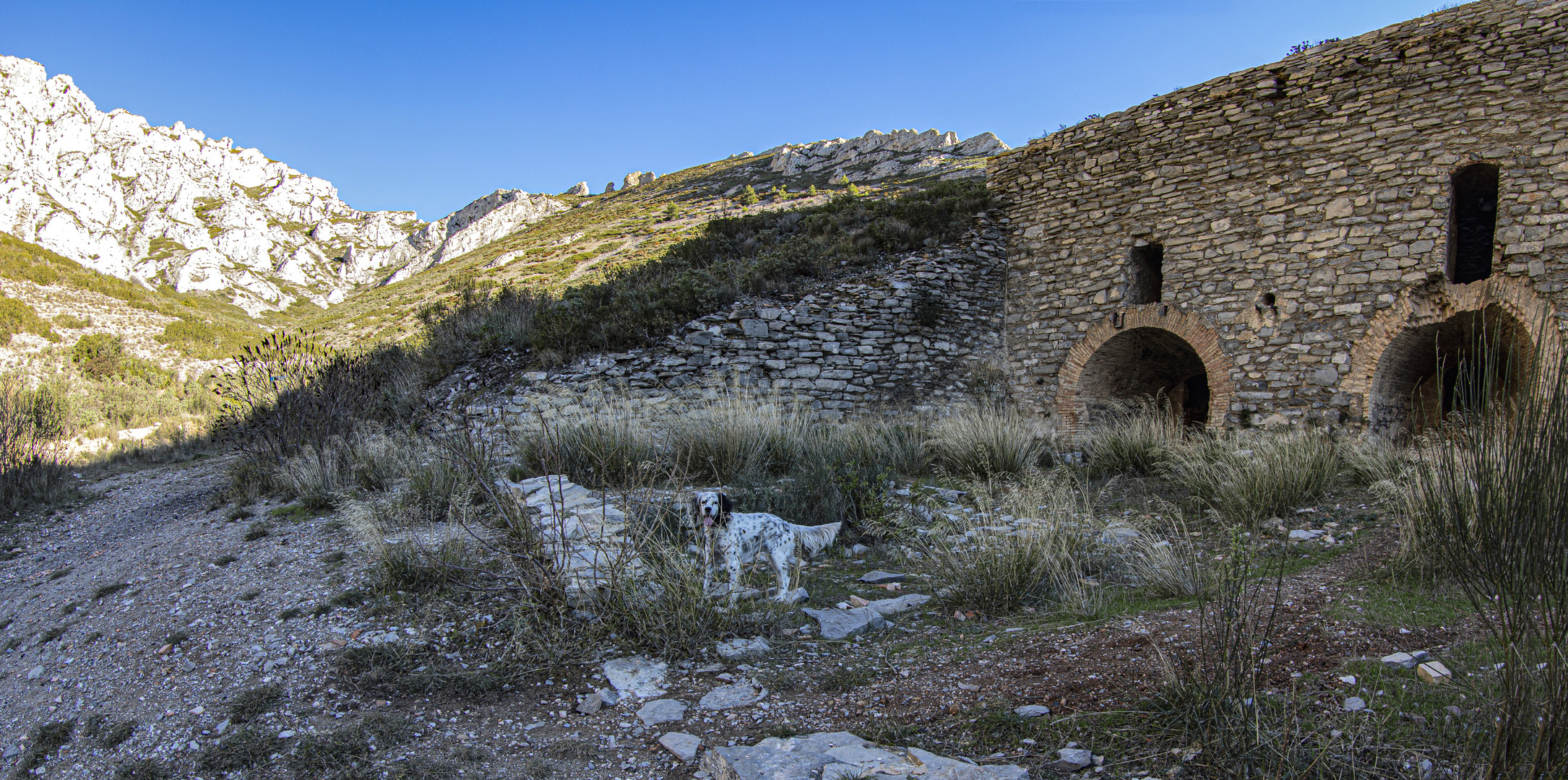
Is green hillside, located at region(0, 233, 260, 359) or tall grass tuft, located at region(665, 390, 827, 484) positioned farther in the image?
green hillside, located at region(0, 233, 260, 359)

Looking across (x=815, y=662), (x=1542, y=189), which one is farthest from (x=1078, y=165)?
(x=815, y=662)

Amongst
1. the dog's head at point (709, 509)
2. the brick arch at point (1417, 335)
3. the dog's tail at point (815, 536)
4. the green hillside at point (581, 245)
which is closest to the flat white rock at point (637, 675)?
the dog's head at point (709, 509)

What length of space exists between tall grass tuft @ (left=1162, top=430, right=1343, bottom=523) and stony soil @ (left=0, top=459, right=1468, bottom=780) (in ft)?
3.24

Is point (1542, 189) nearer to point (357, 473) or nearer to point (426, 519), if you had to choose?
point (426, 519)

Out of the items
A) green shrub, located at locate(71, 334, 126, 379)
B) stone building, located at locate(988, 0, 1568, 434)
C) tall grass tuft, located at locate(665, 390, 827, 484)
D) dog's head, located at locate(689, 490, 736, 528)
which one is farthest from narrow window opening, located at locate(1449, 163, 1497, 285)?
green shrub, located at locate(71, 334, 126, 379)

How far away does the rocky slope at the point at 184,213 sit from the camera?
34.5 metres

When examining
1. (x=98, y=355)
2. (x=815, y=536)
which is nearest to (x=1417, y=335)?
(x=815, y=536)

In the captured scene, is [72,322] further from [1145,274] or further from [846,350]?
[1145,274]

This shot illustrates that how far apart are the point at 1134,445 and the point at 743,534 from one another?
17.8 feet

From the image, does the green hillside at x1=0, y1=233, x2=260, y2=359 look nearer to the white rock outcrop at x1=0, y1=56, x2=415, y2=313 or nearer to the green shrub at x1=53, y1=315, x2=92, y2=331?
the green shrub at x1=53, y1=315, x2=92, y2=331

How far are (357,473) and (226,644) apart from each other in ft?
11.2

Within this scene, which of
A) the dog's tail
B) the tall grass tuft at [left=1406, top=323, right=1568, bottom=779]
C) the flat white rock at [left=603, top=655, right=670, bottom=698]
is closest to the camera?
the tall grass tuft at [left=1406, top=323, right=1568, bottom=779]

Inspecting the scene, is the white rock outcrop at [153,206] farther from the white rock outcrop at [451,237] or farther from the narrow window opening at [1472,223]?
the narrow window opening at [1472,223]

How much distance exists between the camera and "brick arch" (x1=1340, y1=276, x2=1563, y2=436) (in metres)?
6.93
